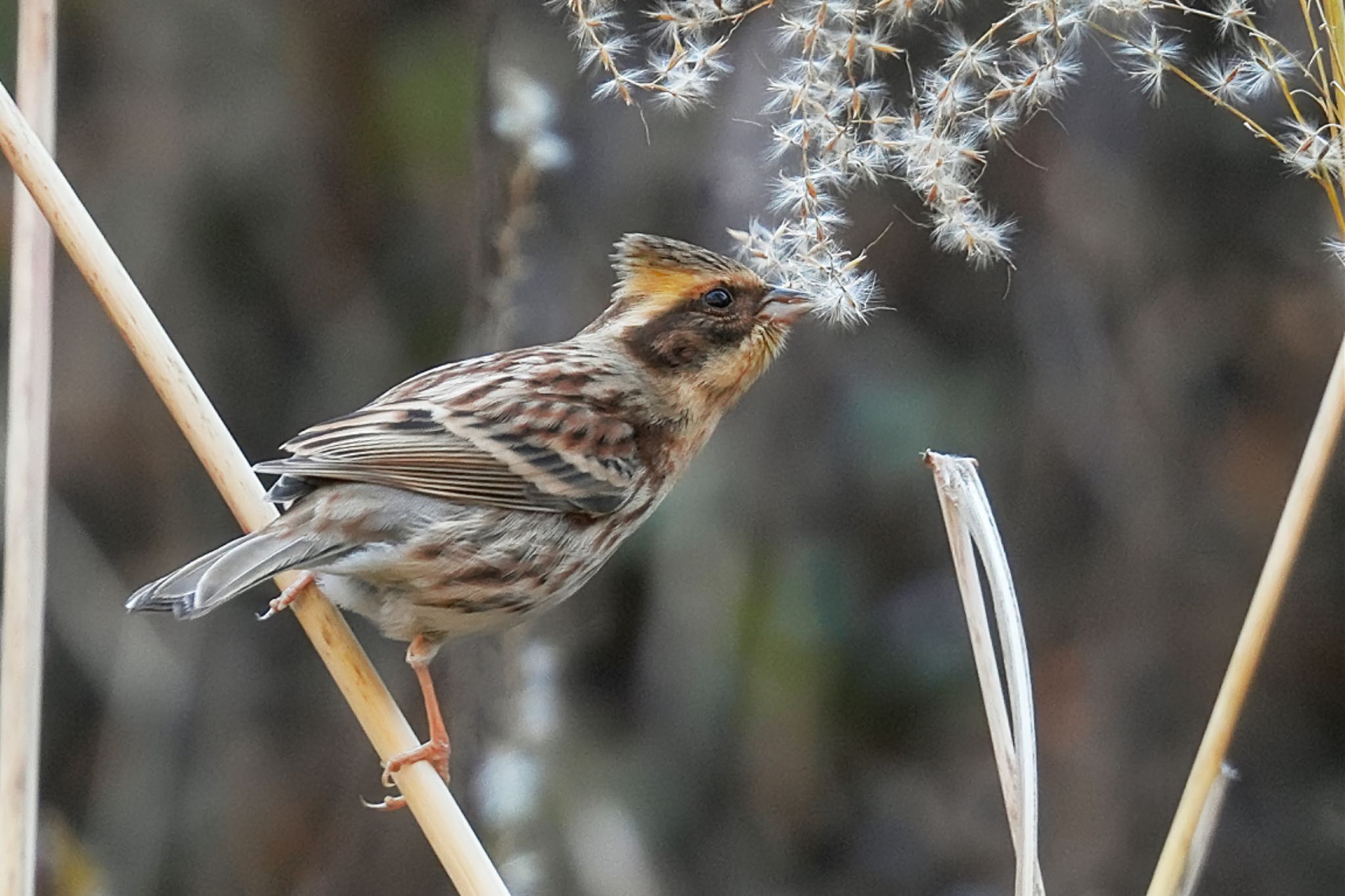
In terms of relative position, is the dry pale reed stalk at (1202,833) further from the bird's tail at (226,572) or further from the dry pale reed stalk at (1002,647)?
the bird's tail at (226,572)

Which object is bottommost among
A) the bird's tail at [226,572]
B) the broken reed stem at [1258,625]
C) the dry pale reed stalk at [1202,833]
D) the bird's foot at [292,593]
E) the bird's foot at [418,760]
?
the dry pale reed stalk at [1202,833]

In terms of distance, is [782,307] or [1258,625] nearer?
[1258,625]

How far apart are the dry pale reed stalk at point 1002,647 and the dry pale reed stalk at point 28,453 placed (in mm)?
1366

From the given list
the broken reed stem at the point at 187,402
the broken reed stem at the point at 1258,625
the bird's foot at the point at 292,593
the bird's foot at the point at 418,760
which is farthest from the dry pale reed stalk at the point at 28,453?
the broken reed stem at the point at 1258,625

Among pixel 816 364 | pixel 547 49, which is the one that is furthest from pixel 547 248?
pixel 816 364

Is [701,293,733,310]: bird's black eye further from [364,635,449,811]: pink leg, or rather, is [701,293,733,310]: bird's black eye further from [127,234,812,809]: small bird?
[364,635,449,811]: pink leg

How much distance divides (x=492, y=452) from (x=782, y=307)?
1.94 ft

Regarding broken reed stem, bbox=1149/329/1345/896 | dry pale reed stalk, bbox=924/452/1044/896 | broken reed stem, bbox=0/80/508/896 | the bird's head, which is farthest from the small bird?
broken reed stem, bbox=1149/329/1345/896

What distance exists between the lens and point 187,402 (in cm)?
220

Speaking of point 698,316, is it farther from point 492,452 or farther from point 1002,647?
point 1002,647

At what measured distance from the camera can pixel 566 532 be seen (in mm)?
2896

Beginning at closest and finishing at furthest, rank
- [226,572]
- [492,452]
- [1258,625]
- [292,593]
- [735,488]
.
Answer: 1. [1258,625]
2. [226,572]
3. [292,593]
4. [492,452]
5. [735,488]

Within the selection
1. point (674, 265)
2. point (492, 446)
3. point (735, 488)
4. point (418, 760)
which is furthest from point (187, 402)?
point (735, 488)

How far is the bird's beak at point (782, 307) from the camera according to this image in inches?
112
